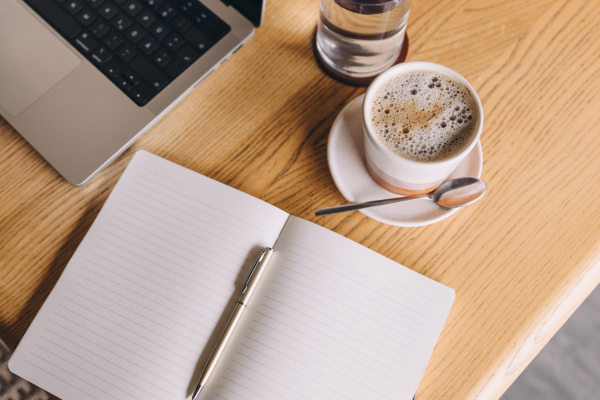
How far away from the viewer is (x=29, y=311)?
48cm

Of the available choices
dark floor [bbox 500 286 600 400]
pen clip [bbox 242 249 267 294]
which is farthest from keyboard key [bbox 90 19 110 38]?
dark floor [bbox 500 286 600 400]

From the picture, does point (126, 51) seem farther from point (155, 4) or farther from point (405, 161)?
point (405, 161)

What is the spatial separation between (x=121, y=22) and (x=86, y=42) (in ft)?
0.18

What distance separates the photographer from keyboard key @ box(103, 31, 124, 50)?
0.53 metres

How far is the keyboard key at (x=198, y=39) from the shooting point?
53cm

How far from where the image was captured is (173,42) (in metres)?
0.52

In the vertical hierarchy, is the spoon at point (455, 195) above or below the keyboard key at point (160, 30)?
below

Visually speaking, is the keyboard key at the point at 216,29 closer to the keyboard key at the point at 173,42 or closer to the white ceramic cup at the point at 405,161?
the keyboard key at the point at 173,42

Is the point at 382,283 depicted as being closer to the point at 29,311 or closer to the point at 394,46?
the point at 394,46

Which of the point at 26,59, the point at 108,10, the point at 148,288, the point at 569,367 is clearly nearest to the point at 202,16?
the point at 108,10

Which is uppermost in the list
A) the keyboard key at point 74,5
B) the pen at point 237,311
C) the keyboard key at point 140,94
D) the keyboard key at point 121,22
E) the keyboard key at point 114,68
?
the keyboard key at point 74,5

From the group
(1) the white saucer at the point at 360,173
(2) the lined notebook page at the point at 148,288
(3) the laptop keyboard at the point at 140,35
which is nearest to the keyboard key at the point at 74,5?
(3) the laptop keyboard at the point at 140,35

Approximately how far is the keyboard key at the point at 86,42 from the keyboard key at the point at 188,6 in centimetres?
12

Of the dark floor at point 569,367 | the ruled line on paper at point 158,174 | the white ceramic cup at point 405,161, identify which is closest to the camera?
the white ceramic cup at point 405,161
